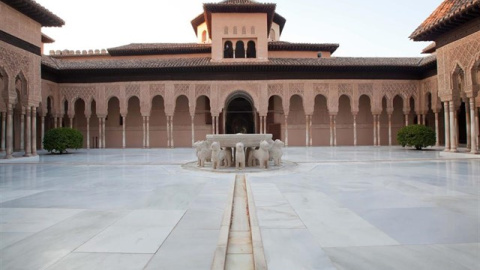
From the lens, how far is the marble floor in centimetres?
221

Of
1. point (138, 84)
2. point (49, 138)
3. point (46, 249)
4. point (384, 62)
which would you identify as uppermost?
point (384, 62)

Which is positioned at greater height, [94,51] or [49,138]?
[94,51]

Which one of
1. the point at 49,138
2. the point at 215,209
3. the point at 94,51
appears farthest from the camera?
the point at 94,51

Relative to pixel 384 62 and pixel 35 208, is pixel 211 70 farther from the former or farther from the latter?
pixel 35 208

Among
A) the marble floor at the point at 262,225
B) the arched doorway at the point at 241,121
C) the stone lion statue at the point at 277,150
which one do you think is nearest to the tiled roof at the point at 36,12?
the marble floor at the point at 262,225

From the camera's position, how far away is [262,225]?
2.99 meters

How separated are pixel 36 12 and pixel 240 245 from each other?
574 inches

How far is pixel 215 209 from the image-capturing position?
3676 millimetres

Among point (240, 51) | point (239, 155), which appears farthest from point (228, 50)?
point (239, 155)

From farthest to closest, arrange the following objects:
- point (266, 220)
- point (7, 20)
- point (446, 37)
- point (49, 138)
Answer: point (49, 138), point (446, 37), point (7, 20), point (266, 220)

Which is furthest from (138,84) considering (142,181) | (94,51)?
(142,181)

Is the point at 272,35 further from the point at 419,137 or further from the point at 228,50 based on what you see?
the point at 419,137

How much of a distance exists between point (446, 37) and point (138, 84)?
1824 cm

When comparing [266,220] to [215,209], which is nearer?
[266,220]
